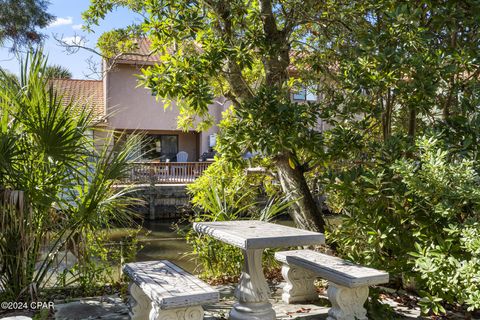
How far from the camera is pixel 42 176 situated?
486cm

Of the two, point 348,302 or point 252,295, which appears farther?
point 252,295

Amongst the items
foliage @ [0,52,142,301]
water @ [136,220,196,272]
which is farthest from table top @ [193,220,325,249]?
water @ [136,220,196,272]

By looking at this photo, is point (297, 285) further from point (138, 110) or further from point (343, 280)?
point (138, 110)

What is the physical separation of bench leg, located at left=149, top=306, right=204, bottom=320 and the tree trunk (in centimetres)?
302

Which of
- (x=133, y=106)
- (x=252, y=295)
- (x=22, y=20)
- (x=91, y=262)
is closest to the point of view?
(x=252, y=295)

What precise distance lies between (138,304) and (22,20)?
9639 mm

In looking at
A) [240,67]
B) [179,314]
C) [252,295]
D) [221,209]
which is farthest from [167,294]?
[240,67]

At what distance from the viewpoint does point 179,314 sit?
140 inches

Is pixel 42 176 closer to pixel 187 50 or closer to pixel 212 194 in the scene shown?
pixel 212 194

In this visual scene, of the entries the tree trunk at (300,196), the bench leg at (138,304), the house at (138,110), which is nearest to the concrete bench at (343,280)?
the tree trunk at (300,196)

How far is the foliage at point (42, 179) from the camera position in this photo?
4.58 m

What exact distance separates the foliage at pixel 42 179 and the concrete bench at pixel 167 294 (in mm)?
984

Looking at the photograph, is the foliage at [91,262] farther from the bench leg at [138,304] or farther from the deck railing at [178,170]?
the deck railing at [178,170]

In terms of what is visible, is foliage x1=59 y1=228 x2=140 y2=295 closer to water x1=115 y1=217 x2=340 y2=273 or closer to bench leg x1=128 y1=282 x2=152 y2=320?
bench leg x1=128 y1=282 x2=152 y2=320
